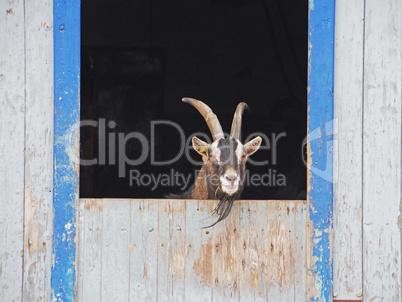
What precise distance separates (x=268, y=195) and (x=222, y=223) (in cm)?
553

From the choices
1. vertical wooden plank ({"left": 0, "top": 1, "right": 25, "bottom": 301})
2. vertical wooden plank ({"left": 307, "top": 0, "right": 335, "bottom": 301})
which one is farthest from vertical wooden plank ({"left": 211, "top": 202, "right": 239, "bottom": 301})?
vertical wooden plank ({"left": 0, "top": 1, "right": 25, "bottom": 301})

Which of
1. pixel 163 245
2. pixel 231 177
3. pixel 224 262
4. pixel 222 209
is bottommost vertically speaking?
pixel 224 262

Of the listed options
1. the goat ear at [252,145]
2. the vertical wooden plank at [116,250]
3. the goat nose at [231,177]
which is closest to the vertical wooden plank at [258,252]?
the goat nose at [231,177]

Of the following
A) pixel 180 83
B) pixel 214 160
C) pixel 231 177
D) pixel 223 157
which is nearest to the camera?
pixel 231 177

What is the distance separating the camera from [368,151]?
3934 millimetres

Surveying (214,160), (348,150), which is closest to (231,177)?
(214,160)

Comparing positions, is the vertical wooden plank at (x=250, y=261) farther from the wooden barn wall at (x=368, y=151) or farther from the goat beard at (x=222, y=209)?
the wooden barn wall at (x=368, y=151)

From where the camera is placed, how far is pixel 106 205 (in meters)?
3.94

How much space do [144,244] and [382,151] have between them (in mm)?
1721

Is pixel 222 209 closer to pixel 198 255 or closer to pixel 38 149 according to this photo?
pixel 198 255

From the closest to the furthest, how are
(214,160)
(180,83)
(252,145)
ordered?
(214,160) → (252,145) → (180,83)

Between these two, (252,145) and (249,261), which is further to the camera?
(252,145)

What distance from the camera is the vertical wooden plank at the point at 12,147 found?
3869 millimetres

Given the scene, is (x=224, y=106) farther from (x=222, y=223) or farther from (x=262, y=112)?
(x=222, y=223)
